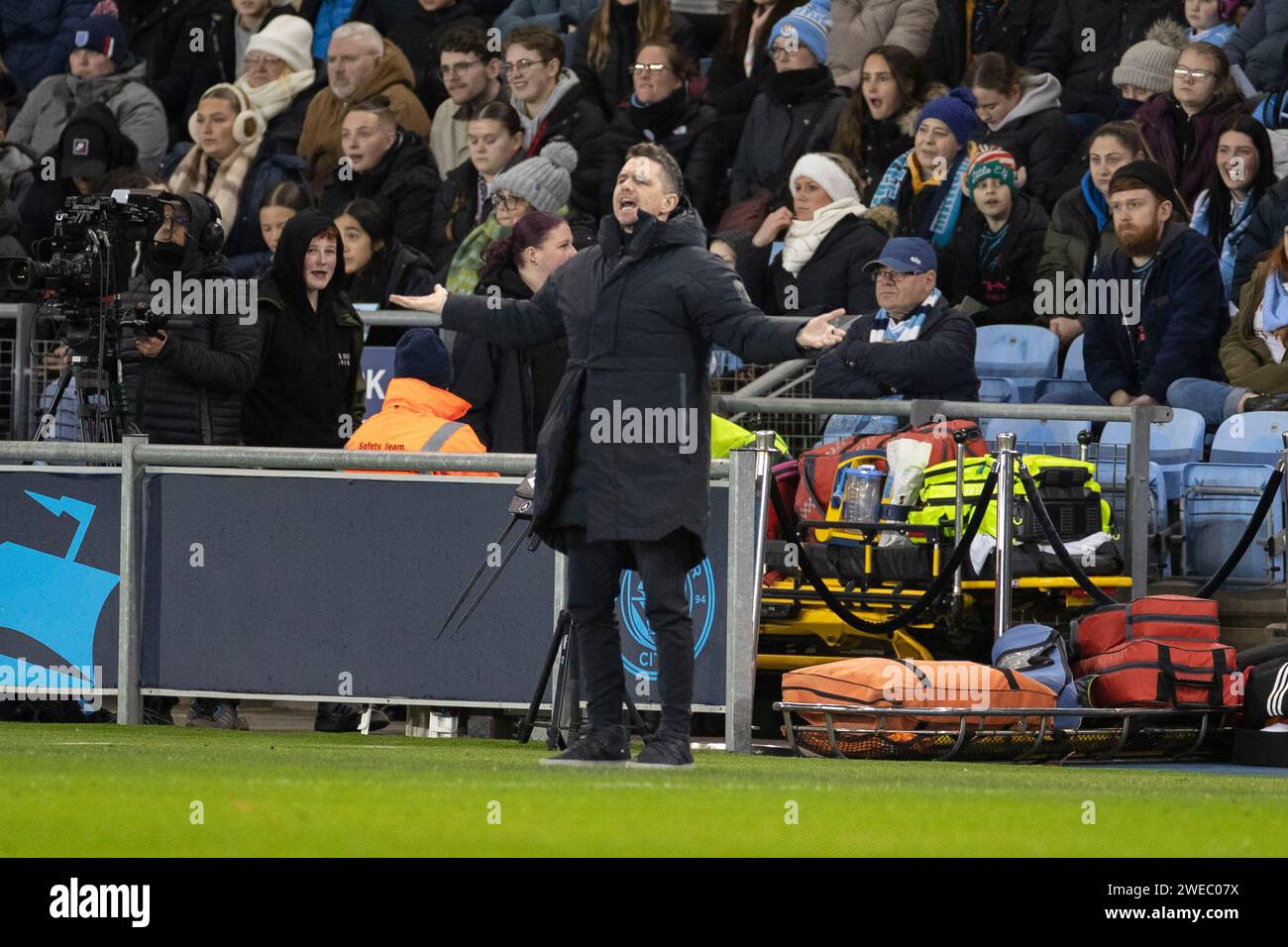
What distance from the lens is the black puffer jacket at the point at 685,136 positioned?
14977 millimetres

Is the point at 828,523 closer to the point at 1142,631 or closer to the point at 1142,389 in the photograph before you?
the point at 1142,631

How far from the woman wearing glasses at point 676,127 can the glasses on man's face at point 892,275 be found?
3.24 meters

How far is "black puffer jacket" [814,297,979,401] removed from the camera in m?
11.7

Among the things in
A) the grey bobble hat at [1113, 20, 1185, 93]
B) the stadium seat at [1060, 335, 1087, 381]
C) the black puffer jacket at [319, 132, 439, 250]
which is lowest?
the stadium seat at [1060, 335, 1087, 381]

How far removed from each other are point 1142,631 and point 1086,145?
4421 mm

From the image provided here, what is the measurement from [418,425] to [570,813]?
4597mm

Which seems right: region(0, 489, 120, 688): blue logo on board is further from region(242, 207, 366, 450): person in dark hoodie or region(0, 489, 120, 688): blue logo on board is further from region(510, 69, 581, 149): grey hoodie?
region(510, 69, 581, 149): grey hoodie

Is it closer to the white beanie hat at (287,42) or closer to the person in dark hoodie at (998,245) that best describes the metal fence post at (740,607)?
the person in dark hoodie at (998,245)

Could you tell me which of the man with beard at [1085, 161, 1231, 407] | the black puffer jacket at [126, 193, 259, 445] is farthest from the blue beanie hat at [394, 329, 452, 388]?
the man with beard at [1085, 161, 1231, 407]

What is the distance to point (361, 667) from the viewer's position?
10164 mm

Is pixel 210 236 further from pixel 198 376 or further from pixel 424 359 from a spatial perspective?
pixel 424 359

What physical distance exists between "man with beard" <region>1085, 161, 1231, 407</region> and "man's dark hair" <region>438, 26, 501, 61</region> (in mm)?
4870

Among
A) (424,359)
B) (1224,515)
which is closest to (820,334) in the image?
(424,359)
